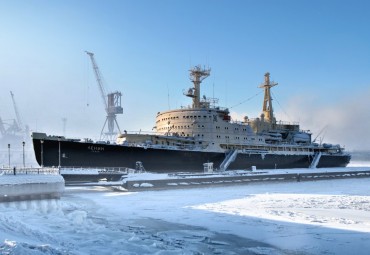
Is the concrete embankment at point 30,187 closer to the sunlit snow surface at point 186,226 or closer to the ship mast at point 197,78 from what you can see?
the sunlit snow surface at point 186,226

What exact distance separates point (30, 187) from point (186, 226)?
35.5 feet

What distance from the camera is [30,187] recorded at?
1902 centimetres

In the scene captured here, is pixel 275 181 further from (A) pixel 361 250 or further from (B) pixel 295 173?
(A) pixel 361 250

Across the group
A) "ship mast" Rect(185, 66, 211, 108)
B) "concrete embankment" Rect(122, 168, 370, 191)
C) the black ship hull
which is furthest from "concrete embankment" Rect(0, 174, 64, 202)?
"ship mast" Rect(185, 66, 211, 108)

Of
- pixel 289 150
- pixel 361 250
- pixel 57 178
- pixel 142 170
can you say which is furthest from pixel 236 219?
pixel 289 150

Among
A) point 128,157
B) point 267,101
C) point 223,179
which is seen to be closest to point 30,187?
point 128,157

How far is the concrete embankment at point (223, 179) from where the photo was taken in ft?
84.3

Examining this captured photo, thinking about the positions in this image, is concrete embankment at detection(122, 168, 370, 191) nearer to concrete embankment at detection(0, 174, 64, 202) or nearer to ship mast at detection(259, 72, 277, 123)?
concrete embankment at detection(0, 174, 64, 202)

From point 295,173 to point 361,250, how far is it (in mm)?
28105

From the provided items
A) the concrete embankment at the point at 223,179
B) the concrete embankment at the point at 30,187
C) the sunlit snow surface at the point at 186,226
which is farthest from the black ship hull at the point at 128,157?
the sunlit snow surface at the point at 186,226

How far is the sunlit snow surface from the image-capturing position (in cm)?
981

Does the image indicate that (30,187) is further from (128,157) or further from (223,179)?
(223,179)

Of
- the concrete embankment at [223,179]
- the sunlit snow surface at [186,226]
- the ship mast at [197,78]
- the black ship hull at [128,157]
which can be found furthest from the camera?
the ship mast at [197,78]

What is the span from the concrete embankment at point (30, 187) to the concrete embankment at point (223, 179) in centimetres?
590
